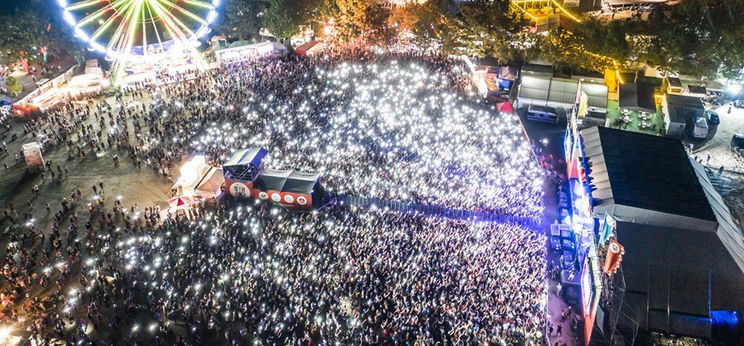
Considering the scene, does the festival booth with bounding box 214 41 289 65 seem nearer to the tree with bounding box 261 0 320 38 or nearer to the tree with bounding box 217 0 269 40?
the tree with bounding box 261 0 320 38

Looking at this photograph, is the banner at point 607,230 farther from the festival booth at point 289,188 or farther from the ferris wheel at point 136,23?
the ferris wheel at point 136,23

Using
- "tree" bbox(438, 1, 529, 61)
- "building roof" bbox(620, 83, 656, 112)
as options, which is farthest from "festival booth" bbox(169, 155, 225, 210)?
"building roof" bbox(620, 83, 656, 112)

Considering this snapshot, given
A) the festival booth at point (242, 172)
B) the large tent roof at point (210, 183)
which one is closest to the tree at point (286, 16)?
the festival booth at point (242, 172)

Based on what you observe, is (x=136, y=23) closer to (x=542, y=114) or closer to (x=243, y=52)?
(x=243, y=52)

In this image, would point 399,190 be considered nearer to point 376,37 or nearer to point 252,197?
point 252,197

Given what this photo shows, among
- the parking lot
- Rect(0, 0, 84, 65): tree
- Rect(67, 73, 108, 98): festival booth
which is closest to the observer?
the parking lot
